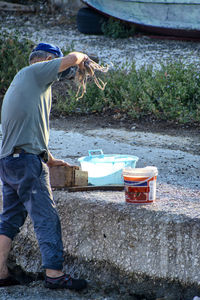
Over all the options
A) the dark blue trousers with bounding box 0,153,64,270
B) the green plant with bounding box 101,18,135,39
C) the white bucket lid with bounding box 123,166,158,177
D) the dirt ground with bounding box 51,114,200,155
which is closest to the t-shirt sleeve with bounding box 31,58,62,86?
the dark blue trousers with bounding box 0,153,64,270

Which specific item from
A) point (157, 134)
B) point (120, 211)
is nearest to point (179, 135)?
point (157, 134)

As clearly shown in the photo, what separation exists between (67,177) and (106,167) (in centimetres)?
33

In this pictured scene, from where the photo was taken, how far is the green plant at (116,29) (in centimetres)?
1339

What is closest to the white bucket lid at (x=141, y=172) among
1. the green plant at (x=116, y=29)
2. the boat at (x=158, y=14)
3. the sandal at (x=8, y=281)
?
the sandal at (x=8, y=281)

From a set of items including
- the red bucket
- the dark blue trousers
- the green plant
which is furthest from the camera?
the green plant

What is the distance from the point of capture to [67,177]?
411 centimetres

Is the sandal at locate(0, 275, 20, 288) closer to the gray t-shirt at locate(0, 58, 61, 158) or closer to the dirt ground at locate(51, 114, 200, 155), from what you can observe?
the gray t-shirt at locate(0, 58, 61, 158)

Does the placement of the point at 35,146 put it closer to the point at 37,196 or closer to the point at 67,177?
the point at 37,196

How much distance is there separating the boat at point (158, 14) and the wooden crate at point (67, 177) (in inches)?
370

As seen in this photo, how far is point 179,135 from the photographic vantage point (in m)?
7.16

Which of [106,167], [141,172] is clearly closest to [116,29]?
[106,167]

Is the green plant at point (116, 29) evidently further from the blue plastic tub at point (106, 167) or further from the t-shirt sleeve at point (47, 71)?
the t-shirt sleeve at point (47, 71)

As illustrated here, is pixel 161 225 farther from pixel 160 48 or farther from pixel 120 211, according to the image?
pixel 160 48

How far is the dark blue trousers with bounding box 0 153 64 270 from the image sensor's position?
338 centimetres
